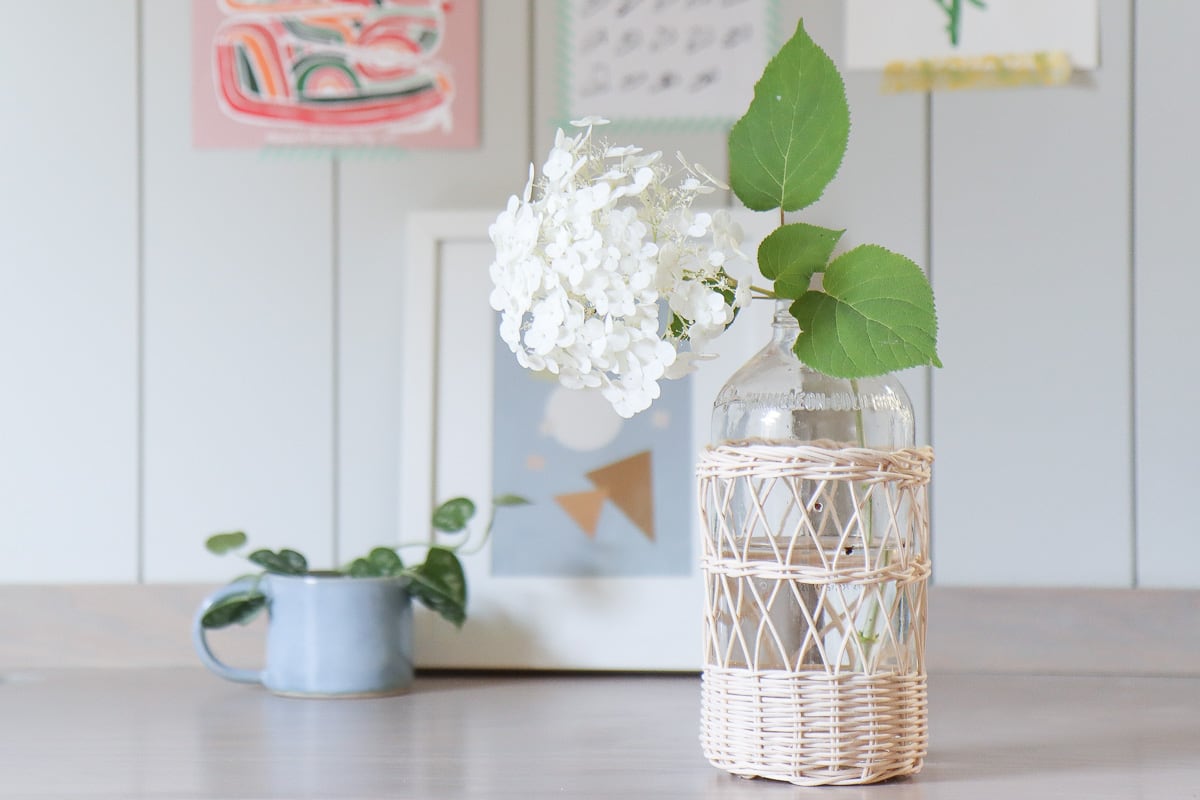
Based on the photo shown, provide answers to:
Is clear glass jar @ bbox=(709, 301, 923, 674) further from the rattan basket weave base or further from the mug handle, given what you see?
the mug handle

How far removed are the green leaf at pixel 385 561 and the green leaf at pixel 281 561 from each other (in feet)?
0.19

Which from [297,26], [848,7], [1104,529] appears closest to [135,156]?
[297,26]

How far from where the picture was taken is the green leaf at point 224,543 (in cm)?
102

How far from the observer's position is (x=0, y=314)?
3.74ft

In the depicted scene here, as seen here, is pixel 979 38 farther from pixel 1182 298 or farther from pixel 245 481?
pixel 245 481

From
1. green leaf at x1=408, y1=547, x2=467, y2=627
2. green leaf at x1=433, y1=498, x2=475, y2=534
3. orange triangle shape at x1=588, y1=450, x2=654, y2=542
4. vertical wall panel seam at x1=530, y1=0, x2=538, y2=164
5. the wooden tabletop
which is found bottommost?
the wooden tabletop

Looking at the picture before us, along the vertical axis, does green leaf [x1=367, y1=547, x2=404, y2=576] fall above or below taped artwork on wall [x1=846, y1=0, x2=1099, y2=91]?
below

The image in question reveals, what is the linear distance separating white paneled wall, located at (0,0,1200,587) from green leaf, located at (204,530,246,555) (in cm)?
9

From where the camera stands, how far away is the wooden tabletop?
0.71 metres

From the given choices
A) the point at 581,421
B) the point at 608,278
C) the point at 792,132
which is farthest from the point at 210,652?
the point at 792,132

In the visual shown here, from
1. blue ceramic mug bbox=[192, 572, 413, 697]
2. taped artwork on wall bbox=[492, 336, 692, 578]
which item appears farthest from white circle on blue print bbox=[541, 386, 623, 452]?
blue ceramic mug bbox=[192, 572, 413, 697]

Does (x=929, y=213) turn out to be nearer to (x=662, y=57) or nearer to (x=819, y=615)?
(x=662, y=57)

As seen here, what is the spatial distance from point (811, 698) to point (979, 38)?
0.70 m

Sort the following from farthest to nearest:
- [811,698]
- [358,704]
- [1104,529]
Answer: [1104,529], [358,704], [811,698]
